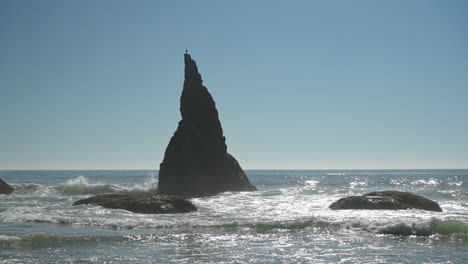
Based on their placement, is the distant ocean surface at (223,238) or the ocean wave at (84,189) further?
the ocean wave at (84,189)

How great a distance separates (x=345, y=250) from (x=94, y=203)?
19.9 metres

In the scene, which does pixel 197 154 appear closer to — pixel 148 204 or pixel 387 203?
pixel 148 204

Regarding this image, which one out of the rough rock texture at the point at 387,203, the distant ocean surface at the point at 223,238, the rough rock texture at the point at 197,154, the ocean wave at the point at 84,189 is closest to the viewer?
the distant ocean surface at the point at 223,238

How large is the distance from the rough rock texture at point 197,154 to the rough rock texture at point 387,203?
867 inches

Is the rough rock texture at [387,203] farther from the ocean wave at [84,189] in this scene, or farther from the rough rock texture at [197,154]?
the ocean wave at [84,189]

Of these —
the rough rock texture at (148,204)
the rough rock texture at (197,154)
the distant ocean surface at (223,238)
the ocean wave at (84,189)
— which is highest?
the rough rock texture at (197,154)

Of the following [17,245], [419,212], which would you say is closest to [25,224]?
[17,245]

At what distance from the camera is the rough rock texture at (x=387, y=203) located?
2802 centimetres

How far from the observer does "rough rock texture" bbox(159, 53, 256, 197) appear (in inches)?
1980

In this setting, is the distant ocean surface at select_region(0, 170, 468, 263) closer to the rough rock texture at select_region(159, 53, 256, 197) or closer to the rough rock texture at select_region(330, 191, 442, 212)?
the rough rock texture at select_region(330, 191, 442, 212)

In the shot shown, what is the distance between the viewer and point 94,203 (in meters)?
30.0

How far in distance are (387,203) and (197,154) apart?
2710 centimetres

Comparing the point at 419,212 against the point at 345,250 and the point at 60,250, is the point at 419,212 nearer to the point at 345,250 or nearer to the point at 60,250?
the point at 345,250

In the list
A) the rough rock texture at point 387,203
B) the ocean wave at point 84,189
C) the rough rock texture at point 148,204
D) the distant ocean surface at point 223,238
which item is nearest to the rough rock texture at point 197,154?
the ocean wave at point 84,189
